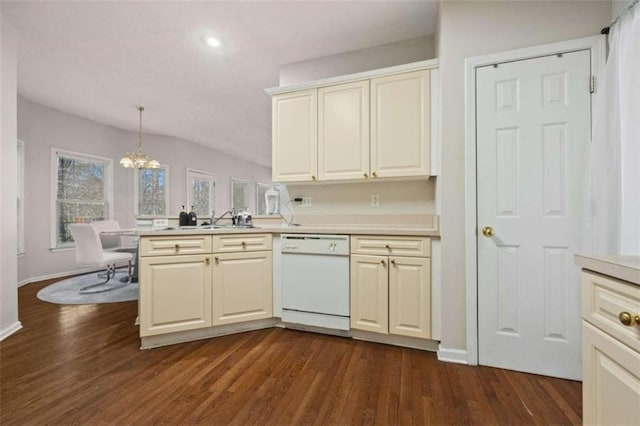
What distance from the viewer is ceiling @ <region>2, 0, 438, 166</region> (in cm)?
220

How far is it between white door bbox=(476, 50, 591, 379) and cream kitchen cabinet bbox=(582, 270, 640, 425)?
3.30 ft

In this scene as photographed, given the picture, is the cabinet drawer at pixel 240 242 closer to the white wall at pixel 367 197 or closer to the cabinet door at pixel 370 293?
the white wall at pixel 367 197

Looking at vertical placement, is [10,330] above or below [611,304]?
below

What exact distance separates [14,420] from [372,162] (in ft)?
8.63

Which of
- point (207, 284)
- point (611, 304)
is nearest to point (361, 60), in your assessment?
point (207, 284)

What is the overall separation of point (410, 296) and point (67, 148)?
5732mm

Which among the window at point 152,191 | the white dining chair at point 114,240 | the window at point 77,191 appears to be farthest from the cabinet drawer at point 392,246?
the window at point 77,191

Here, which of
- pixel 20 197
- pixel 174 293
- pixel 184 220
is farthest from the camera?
pixel 20 197

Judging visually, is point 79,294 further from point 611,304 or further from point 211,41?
point 611,304

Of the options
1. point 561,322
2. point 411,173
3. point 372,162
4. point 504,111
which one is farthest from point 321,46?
point 561,322

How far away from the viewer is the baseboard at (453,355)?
1.87 m

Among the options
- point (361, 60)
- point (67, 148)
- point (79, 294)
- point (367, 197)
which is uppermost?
point (361, 60)

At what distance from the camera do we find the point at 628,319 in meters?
0.69

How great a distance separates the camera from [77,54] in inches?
112
